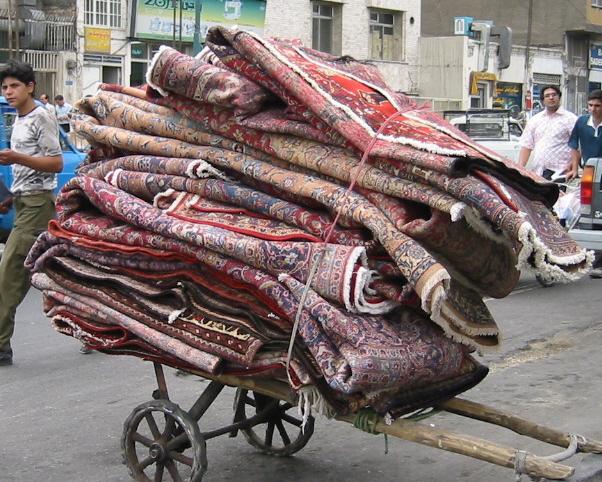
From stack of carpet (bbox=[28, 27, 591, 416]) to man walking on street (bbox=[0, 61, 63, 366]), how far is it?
2.04 meters

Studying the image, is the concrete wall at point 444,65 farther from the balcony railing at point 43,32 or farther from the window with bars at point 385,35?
the balcony railing at point 43,32

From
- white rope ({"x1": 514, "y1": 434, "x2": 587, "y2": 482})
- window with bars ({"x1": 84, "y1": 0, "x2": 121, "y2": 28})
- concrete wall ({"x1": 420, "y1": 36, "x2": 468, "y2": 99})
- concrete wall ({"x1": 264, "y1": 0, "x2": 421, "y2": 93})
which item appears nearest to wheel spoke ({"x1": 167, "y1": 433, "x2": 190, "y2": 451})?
white rope ({"x1": 514, "y1": 434, "x2": 587, "y2": 482})

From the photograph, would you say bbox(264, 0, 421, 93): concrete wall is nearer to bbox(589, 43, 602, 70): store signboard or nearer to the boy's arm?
bbox(589, 43, 602, 70): store signboard

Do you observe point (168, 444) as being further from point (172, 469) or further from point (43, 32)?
point (43, 32)

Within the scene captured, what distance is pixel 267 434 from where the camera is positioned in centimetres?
480

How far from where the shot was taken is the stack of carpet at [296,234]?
3426 millimetres

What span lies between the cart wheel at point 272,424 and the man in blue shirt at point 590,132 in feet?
19.1

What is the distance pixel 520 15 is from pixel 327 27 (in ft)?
35.4

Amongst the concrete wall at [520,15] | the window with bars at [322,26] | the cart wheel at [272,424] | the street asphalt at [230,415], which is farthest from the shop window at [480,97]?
the cart wheel at [272,424]

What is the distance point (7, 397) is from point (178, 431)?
6.58 ft

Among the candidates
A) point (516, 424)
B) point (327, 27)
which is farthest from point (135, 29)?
point (516, 424)

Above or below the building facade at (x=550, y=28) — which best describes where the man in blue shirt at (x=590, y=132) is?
below

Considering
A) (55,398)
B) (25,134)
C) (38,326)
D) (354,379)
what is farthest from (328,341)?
(38,326)

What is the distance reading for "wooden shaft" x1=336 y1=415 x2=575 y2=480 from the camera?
3166mm
